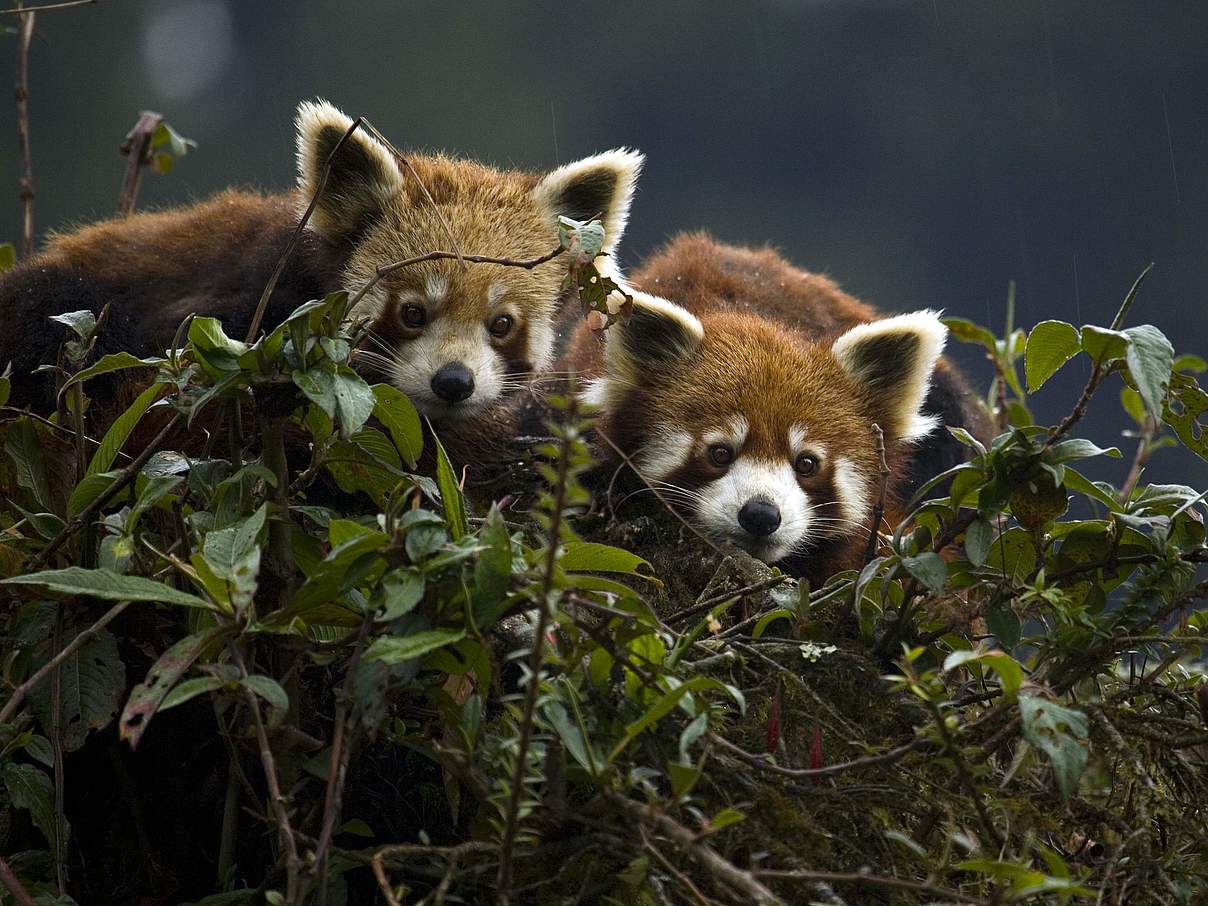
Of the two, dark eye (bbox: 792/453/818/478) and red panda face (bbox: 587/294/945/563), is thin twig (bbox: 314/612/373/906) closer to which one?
red panda face (bbox: 587/294/945/563)

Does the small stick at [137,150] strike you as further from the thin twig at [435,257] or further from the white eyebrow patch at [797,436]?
the white eyebrow patch at [797,436]

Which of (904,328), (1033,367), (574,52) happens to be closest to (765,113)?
(574,52)

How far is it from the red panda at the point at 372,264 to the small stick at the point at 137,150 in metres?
0.08

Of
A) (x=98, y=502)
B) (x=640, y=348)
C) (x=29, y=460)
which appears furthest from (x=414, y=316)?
(x=98, y=502)

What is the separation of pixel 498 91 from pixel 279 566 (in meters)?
11.6

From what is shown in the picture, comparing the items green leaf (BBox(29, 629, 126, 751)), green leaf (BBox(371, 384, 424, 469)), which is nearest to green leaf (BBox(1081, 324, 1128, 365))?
green leaf (BBox(371, 384, 424, 469))

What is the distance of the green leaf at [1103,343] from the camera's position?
4.89ft

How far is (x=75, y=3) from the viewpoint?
222 centimetres

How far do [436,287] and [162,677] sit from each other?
1496mm

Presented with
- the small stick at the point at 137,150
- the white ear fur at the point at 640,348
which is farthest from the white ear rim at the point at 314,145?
the white ear fur at the point at 640,348

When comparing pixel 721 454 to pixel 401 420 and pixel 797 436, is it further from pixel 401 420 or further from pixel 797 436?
pixel 401 420

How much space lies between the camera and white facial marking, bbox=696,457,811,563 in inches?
103

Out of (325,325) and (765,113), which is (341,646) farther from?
(765,113)

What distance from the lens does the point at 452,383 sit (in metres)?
2.52
